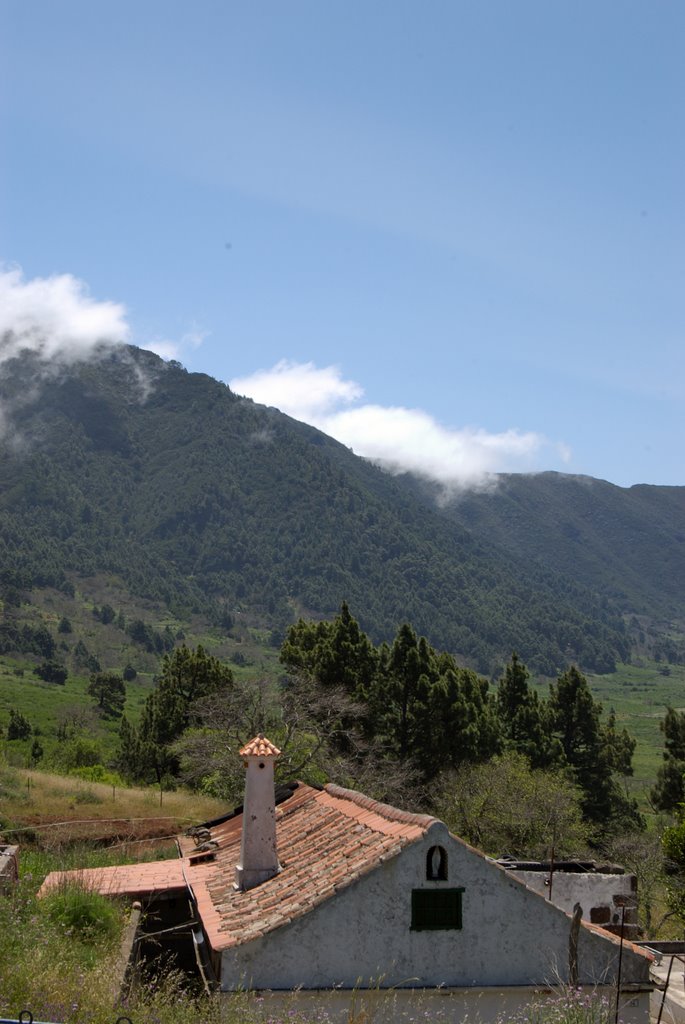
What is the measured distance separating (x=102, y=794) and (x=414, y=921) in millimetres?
21901

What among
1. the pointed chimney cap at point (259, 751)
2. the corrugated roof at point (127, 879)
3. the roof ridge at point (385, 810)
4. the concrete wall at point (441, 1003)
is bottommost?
the concrete wall at point (441, 1003)

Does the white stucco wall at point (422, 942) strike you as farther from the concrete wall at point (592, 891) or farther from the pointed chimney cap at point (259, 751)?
the concrete wall at point (592, 891)

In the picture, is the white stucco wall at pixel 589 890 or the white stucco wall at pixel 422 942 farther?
the white stucco wall at pixel 589 890

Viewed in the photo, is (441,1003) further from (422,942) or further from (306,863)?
(306,863)

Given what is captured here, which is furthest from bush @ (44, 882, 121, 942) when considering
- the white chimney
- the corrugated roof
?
the white chimney

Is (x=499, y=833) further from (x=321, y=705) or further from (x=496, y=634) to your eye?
(x=496, y=634)

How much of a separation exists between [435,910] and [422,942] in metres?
0.35

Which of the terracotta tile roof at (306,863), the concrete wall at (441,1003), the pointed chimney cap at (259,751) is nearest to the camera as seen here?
the concrete wall at (441,1003)

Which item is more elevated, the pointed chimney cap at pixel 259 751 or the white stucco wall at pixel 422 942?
the pointed chimney cap at pixel 259 751

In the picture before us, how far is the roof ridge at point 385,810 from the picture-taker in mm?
11734

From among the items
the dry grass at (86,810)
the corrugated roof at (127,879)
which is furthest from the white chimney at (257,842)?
the dry grass at (86,810)

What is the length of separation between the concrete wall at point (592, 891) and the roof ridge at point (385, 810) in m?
2.36

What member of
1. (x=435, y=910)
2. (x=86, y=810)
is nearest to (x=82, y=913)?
(x=435, y=910)

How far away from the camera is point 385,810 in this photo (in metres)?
13.5
